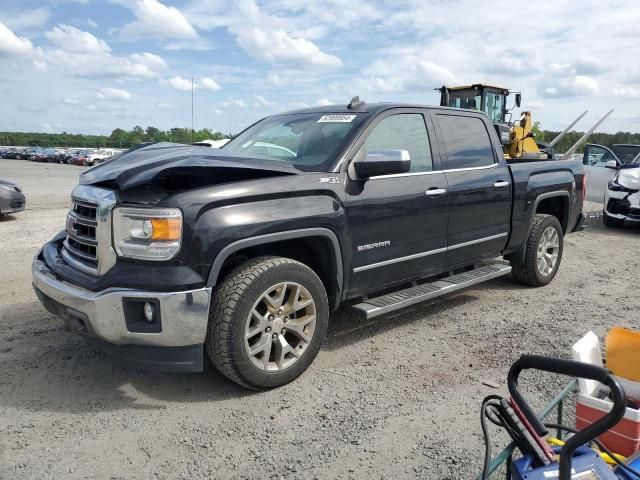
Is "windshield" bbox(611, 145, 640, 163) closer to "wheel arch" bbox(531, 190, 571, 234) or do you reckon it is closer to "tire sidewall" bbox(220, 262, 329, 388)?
"wheel arch" bbox(531, 190, 571, 234)

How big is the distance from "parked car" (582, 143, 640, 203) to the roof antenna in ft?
27.2

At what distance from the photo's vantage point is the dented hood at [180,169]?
308cm

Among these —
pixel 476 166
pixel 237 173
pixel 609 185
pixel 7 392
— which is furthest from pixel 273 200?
pixel 609 185

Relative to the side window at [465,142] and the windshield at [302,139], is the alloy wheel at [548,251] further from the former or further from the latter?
the windshield at [302,139]

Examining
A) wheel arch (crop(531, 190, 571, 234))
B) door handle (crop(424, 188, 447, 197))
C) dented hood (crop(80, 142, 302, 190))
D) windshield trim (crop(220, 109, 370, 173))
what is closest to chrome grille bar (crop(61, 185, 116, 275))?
dented hood (crop(80, 142, 302, 190))

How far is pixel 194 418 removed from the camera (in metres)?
3.16

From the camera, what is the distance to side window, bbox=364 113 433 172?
4.17 m

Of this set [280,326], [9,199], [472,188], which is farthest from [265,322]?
[9,199]

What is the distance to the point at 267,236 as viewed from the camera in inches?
131

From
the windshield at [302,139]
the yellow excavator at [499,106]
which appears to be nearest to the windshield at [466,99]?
the yellow excavator at [499,106]

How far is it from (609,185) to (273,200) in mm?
9151

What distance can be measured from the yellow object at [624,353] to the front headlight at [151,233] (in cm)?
251

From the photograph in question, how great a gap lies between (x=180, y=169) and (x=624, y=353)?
8.84ft

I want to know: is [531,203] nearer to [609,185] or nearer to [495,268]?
[495,268]
